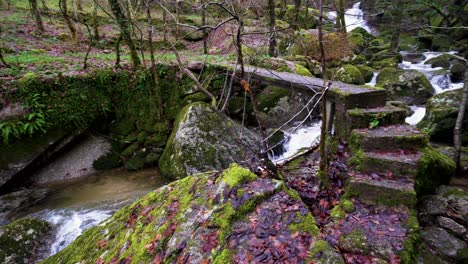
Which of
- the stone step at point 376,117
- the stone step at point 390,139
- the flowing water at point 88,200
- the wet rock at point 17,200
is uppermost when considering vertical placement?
the stone step at point 376,117

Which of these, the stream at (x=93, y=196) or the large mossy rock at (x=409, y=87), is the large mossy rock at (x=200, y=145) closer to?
the stream at (x=93, y=196)

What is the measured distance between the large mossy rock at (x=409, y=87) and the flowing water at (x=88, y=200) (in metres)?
8.99

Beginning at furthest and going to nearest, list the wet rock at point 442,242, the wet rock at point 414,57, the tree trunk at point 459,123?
the wet rock at point 414,57 < the tree trunk at point 459,123 < the wet rock at point 442,242

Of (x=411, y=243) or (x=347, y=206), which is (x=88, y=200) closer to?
(x=347, y=206)

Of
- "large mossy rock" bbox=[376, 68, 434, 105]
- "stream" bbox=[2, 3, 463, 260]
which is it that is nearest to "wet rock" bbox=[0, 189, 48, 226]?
"stream" bbox=[2, 3, 463, 260]

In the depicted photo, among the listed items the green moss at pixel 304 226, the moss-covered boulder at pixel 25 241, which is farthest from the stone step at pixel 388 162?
the moss-covered boulder at pixel 25 241

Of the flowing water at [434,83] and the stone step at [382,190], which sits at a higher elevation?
the stone step at [382,190]

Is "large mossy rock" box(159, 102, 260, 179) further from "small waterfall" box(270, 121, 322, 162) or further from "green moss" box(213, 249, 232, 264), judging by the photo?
"green moss" box(213, 249, 232, 264)

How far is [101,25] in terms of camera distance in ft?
56.5

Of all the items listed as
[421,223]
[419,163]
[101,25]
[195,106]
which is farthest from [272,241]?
[101,25]

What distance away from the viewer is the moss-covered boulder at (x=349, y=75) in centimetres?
1076

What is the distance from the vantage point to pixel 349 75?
429 inches

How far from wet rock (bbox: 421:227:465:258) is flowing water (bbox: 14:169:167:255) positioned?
5.55 m

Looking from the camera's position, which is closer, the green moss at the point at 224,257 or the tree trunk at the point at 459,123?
the green moss at the point at 224,257
